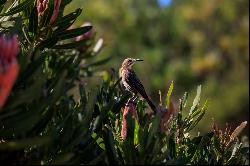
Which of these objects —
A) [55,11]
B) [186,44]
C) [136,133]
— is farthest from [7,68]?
[186,44]

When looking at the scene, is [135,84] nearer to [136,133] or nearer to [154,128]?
[136,133]

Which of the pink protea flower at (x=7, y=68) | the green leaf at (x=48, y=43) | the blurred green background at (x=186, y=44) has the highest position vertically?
the blurred green background at (x=186, y=44)

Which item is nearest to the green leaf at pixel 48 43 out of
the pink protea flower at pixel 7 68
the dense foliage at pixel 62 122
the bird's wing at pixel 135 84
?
the dense foliage at pixel 62 122

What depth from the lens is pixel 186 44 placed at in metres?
34.0

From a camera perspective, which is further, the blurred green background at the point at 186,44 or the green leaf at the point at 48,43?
the blurred green background at the point at 186,44

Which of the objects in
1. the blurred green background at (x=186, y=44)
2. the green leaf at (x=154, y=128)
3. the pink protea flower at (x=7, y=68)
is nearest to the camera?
the pink protea flower at (x=7, y=68)

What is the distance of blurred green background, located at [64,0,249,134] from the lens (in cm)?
2605

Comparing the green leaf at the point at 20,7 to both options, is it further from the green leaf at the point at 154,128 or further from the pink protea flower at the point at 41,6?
the green leaf at the point at 154,128

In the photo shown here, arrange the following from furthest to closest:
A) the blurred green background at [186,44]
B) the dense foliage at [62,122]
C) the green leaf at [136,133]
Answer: the blurred green background at [186,44] → the green leaf at [136,133] → the dense foliage at [62,122]

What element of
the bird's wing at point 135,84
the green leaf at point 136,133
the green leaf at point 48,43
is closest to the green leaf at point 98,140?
the green leaf at point 136,133

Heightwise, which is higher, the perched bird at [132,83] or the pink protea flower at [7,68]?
the perched bird at [132,83]

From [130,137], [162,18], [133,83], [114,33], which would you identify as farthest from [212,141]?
[162,18]

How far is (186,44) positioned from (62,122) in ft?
105

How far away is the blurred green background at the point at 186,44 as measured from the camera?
26.0 m
